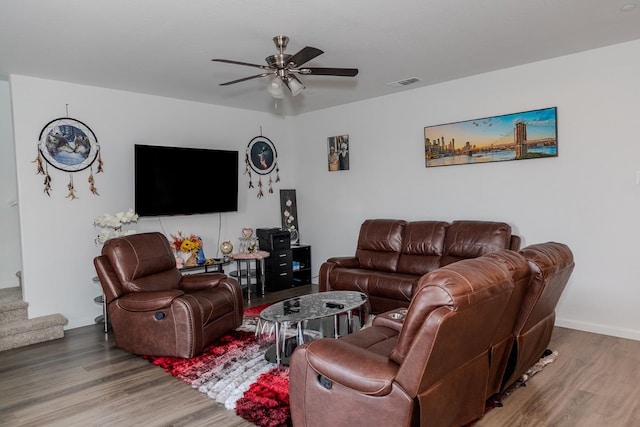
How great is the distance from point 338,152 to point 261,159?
3.86 feet

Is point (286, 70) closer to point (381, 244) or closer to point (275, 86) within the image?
point (275, 86)

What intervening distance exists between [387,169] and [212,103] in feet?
8.24

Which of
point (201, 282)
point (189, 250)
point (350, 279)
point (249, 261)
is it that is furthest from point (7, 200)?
point (350, 279)

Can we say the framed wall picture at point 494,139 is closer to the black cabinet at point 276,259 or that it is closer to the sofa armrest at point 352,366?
the black cabinet at point 276,259

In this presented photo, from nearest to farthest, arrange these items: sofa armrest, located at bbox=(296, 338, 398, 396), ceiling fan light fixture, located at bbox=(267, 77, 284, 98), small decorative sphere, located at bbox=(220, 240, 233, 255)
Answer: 1. sofa armrest, located at bbox=(296, 338, 398, 396)
2. ceiling fan light fixture, located at bbox=(267, 77, 284, 98)
3. small decorative sphere, located at bbox=(220, 240, 233, 255)

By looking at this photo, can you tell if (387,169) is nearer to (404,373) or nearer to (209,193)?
(209,193)

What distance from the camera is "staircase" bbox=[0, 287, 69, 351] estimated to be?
3.89m

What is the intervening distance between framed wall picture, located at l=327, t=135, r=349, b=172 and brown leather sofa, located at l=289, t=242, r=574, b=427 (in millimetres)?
3676

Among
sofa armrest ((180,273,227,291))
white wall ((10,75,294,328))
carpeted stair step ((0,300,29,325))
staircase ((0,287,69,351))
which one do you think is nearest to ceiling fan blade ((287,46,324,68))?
sofa armrest ((180,273,227,291))

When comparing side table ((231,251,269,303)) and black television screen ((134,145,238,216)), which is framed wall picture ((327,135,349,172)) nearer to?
black television screen ((134,145,238,216))

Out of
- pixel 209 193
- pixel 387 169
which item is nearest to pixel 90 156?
pixel 209 193

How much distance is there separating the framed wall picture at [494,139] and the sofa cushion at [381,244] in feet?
2.88

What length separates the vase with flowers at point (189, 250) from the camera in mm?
5008

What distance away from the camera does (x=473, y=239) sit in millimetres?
4250
